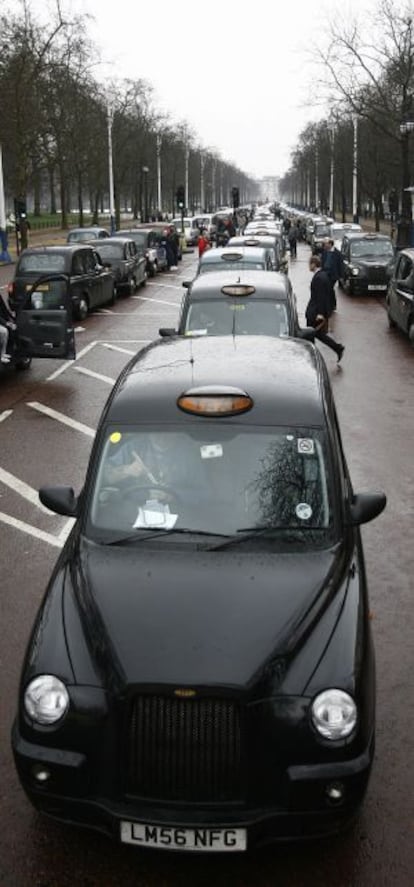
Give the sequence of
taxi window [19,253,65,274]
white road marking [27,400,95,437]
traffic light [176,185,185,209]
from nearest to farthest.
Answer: white road marking [27,400,95,437] < taxi window [19,253,65,274] < traffic light [176,185,185,209]

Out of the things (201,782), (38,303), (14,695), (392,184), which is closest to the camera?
(201,782)

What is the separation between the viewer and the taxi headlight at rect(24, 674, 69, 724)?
3756 millimetres

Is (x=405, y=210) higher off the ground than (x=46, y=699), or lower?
higher

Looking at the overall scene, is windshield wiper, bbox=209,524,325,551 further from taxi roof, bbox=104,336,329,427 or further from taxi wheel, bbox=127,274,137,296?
taxi wheel, bbox=127,274,137,296

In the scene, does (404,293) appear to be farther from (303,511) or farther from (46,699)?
(46,699)

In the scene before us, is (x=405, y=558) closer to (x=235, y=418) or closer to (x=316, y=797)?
(x=235, y=418)

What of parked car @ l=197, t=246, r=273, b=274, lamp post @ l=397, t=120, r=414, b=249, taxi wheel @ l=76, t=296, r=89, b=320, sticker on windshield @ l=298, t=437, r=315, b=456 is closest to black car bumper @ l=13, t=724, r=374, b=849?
sticker on windshield @ l=298, t=437, r=315, b=456

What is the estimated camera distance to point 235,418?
194 inches

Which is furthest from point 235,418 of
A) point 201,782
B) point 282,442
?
point 201,782

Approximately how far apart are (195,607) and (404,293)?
48.7ft

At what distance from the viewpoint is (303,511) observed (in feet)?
15.3

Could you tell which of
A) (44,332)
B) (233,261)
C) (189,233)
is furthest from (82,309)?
(189,233)

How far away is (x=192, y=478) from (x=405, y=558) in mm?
3173

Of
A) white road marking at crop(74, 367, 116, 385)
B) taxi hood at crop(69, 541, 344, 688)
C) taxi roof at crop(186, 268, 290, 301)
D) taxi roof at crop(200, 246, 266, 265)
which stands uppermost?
taxi roof at crop(200, 246, 266, 265)
